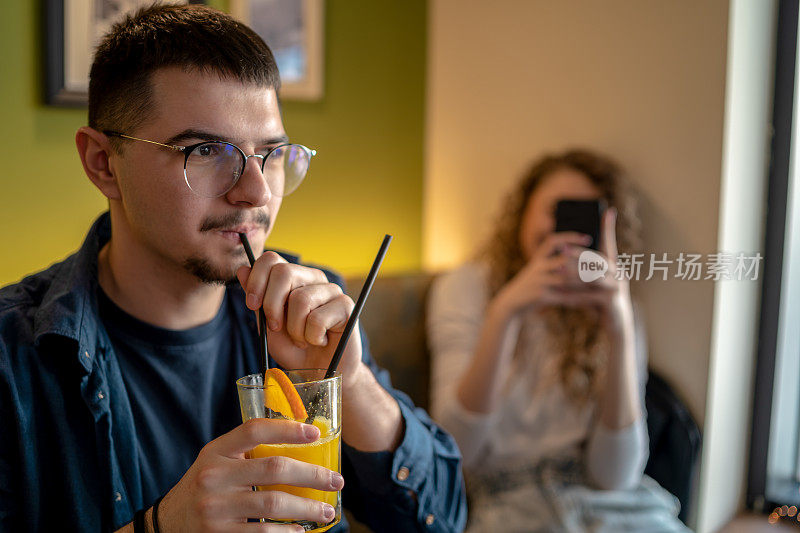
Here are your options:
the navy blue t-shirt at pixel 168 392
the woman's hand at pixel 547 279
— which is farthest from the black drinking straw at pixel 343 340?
the woman's hand at pixel 547 279

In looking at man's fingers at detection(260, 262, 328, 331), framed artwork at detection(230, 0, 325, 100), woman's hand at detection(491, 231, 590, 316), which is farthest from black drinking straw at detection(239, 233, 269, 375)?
framed artwork at detection(230, 0, 325, 100)

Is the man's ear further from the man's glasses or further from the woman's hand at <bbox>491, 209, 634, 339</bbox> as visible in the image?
the woman's hand at <bbox>491, 209, 634, 339</bbox>

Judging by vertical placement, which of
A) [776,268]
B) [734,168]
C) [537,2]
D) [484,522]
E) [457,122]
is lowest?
[484,522]

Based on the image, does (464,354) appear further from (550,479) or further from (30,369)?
(30,369)

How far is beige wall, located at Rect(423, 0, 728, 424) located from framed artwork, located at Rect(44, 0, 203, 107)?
1.17m

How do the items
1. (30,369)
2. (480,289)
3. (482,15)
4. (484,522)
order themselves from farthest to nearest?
(482,15) < (480,289) < (484,522) < (30,369)

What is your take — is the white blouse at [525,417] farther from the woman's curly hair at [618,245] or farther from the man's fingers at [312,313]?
the man's fingers at [312,313]

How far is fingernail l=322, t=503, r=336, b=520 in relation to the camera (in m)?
0.72

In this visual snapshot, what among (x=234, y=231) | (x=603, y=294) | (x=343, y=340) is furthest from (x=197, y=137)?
(x=603, y=294)

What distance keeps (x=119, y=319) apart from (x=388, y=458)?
510 mm

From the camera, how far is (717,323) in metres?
1.80

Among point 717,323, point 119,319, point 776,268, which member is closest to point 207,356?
point 119,319

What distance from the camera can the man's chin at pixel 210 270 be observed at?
3.41 ft

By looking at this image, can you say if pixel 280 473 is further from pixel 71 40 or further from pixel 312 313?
pixel 71 40
